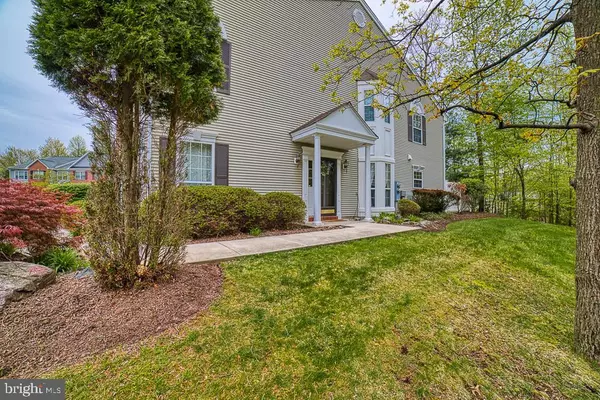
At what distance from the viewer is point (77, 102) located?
8.82ft

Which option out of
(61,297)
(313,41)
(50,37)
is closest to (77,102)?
(50,37)

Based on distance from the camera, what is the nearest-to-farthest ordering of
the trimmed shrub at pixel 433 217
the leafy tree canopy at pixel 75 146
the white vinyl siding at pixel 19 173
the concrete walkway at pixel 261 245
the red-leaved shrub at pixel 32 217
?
the red-leaved shrub at pixel 32 217 < the concrete walkway at pixel 261 245 < the trimmed shrub at pixel 433 217 < the white vinyl siding at pixel 19 173 < the leafy tree canopy at pixel 75 146

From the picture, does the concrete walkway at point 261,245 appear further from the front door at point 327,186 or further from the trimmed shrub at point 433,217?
the trimmed shrub at point 433,217

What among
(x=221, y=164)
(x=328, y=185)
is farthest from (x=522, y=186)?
(x=221, y=164)

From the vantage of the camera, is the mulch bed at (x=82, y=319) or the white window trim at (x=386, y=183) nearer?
the mulch bed at (x=82, y=319)

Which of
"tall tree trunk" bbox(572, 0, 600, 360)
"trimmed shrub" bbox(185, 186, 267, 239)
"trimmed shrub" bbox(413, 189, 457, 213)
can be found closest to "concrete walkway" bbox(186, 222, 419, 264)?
"trimmed shrub" bbox(185, 186, 267, 239)

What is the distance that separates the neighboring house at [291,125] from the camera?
7.38 m

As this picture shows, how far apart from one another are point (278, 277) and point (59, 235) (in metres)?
3.60

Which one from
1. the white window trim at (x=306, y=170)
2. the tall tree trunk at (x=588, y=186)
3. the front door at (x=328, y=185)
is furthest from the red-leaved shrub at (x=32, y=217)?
the front door at (x=328, y=185)

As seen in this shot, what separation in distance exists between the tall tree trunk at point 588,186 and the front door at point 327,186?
23.5ft

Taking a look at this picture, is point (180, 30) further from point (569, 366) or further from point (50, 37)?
point (569, 366)

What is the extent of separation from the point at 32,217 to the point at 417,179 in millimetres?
14496

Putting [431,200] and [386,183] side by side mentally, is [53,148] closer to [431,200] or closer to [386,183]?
[386,183]

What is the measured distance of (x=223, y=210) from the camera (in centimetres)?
595
